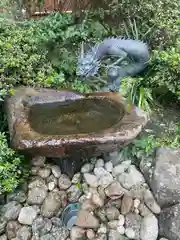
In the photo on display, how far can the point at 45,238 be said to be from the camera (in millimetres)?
2752

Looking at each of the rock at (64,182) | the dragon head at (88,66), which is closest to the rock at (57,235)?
the rock at (64,182)

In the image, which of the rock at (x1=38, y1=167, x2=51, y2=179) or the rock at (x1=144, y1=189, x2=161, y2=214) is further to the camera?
the rock at (x1=38, y1=167, x2=51, y2=179)

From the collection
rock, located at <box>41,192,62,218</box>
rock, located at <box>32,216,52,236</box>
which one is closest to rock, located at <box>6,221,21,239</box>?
rock, located at <box>32,216,52,236</box>

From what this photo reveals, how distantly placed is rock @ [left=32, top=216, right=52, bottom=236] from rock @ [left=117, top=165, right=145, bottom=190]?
0.71 meters

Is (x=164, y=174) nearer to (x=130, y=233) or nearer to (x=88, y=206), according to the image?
(x=130, y=233)

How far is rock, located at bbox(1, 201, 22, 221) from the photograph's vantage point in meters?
2.85

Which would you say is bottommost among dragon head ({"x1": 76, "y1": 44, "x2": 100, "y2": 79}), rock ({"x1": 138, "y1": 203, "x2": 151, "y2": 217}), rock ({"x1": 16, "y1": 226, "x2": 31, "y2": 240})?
rock ({"x1": 16, "y1": 226, "x2": 31, "y2": 240})

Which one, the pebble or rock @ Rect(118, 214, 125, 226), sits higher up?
the pebble

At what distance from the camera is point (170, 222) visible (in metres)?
2.75

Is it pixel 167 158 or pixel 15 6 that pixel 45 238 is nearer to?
pixel 167 158

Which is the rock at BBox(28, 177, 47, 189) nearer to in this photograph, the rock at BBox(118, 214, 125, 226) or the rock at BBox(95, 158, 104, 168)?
the rock at BBox(95, 158, 104, 168)

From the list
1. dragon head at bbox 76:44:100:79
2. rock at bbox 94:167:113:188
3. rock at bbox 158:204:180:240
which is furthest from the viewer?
dragon head at bbox 76:44:100:79

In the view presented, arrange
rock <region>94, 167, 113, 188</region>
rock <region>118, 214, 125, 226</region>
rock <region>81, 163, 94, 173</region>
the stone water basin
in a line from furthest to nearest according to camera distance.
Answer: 1. rock <region>81, 163, 94, 173</region>
2. rock <region>94, 167, 113, 188</region>
3. rock <region>118, 214, 125, 226</region>
4. the stone water basin

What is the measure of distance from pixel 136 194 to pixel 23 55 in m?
1.77
